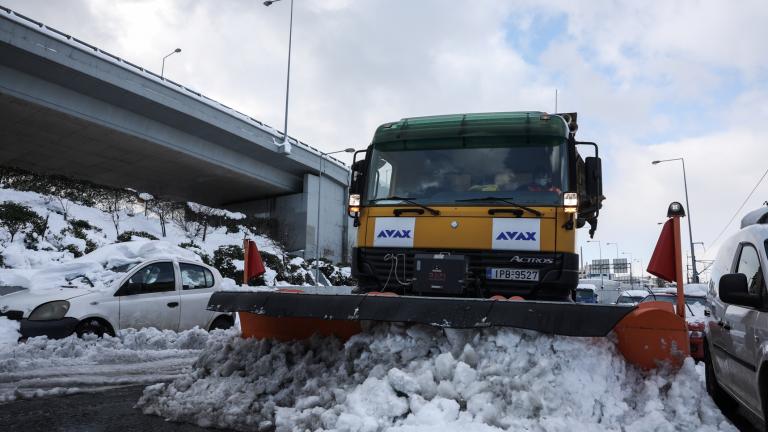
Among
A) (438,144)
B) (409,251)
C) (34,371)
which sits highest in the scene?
(438,144)

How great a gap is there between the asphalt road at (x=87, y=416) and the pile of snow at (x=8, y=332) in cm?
312

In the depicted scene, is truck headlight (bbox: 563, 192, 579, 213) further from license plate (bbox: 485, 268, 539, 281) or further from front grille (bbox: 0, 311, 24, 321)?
front grille (bbox: 0, 311, 24, 321)

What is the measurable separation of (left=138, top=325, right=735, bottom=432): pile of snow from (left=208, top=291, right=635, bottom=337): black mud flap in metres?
0.12

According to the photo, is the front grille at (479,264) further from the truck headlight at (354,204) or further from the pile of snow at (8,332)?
the pile of snow at (8,332)

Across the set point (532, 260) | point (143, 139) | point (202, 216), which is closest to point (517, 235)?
point (532, 260)

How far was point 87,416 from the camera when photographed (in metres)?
4.81

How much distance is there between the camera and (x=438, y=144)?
629 cm

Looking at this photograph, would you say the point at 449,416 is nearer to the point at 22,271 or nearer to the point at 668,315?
the point at 668,315

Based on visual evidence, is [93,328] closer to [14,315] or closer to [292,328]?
[14,315]

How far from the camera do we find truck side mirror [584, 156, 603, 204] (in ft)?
19.6

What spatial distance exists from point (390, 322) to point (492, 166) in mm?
2295

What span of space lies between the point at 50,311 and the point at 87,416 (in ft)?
13.3

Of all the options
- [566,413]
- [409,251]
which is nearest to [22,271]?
[409,251]

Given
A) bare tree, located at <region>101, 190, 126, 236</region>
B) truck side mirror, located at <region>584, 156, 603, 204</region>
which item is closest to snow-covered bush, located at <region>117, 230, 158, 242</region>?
bare tree, located at <region>101, 190, 126, 236</region>
